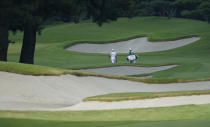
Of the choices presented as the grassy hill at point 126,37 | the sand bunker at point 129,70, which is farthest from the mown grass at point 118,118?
the sand bunker at point 129,70

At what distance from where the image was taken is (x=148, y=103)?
57.7 feet

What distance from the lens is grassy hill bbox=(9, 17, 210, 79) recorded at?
1674 inches

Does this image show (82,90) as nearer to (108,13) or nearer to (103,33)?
(108,13)

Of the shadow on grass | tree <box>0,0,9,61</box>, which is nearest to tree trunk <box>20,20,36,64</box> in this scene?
tree <box>0,0,9,61</box>

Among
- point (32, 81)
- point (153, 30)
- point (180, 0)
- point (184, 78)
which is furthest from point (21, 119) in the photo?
point (180, 0)

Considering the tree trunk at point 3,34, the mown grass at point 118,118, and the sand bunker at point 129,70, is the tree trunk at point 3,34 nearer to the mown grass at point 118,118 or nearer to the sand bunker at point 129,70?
the sand bunker at point 129,70

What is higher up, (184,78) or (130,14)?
(130,14)

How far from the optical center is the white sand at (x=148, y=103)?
17422 mm

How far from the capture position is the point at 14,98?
20266mm

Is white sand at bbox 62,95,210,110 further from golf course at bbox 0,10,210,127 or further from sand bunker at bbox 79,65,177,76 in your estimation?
sand bunker at bbox 79,65,177,76

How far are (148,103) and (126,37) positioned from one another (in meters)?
53.6

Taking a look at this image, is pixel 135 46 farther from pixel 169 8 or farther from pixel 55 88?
pixel 169 8

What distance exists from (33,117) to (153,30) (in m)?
79.2

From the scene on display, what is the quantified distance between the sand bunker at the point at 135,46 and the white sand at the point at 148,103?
135 ft
